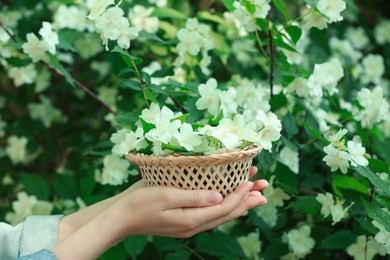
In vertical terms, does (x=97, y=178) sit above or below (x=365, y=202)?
below

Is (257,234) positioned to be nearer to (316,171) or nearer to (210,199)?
(316,171)

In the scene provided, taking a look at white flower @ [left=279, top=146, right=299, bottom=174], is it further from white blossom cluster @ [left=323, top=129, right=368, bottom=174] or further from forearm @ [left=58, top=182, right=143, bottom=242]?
forearm @ [left=58, top=182, right=143, bottom=242]

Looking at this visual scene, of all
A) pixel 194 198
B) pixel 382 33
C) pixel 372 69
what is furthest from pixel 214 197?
pixel 382 33

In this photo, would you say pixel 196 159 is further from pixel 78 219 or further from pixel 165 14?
pixel 165 14

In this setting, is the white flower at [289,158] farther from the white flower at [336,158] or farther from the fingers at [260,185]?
the fingers at [260,185]

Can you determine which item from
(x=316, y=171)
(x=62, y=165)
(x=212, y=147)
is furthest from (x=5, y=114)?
(x=212, y=147)

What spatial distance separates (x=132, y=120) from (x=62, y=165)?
4.04 ft

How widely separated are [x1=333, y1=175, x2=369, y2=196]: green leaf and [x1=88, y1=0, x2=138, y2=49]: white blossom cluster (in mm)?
573

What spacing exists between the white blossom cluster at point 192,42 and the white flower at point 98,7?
0.36m

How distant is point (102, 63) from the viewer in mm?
2525

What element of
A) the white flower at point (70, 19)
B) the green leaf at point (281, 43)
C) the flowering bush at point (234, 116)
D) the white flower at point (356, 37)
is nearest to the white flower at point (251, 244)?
the flowering bush at point (234, 116)

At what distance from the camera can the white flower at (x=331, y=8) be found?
1380mm

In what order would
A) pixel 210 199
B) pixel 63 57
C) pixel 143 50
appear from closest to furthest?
pixel 210 199
pixel 143 50
pixel 63 57

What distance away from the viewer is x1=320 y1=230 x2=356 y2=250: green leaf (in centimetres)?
155
